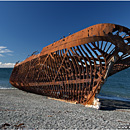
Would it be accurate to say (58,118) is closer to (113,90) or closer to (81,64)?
(81,64)

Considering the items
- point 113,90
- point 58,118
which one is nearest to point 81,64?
point 58,118

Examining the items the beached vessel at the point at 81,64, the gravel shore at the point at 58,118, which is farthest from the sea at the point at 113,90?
the gravel shore at the point at 58,118

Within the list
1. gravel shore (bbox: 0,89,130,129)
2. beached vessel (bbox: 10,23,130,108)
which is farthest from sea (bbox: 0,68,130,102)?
gravel shore (bbox: 0,89,130,129)

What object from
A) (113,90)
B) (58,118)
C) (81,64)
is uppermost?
(81,64)

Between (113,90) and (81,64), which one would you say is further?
(113,90)

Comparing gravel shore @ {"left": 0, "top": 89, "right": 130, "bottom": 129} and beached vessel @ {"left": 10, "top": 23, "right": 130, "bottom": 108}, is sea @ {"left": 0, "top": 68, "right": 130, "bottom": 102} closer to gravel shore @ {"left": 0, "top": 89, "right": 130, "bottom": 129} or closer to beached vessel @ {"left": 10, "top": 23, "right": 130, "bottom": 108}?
beached vessel @ {"left": 10, "top": 23, "right": 130, "bottom": 108}

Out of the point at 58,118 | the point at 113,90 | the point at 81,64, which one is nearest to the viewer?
the point at 58,118

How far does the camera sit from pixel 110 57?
772 centimetres

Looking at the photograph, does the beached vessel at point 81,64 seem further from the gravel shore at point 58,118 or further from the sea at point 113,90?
the sea at point 113,90

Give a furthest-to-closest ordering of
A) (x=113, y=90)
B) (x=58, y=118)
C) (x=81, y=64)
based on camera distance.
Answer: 1. (x=113, y=90)
2. (x=81, y=64)
3. (x=58, y=118)

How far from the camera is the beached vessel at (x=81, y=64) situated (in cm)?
680

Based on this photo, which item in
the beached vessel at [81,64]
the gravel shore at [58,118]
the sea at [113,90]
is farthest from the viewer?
the sea at [113,90]

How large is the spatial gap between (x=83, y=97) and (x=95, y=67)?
2393mm

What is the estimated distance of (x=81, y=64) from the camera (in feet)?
28.1
